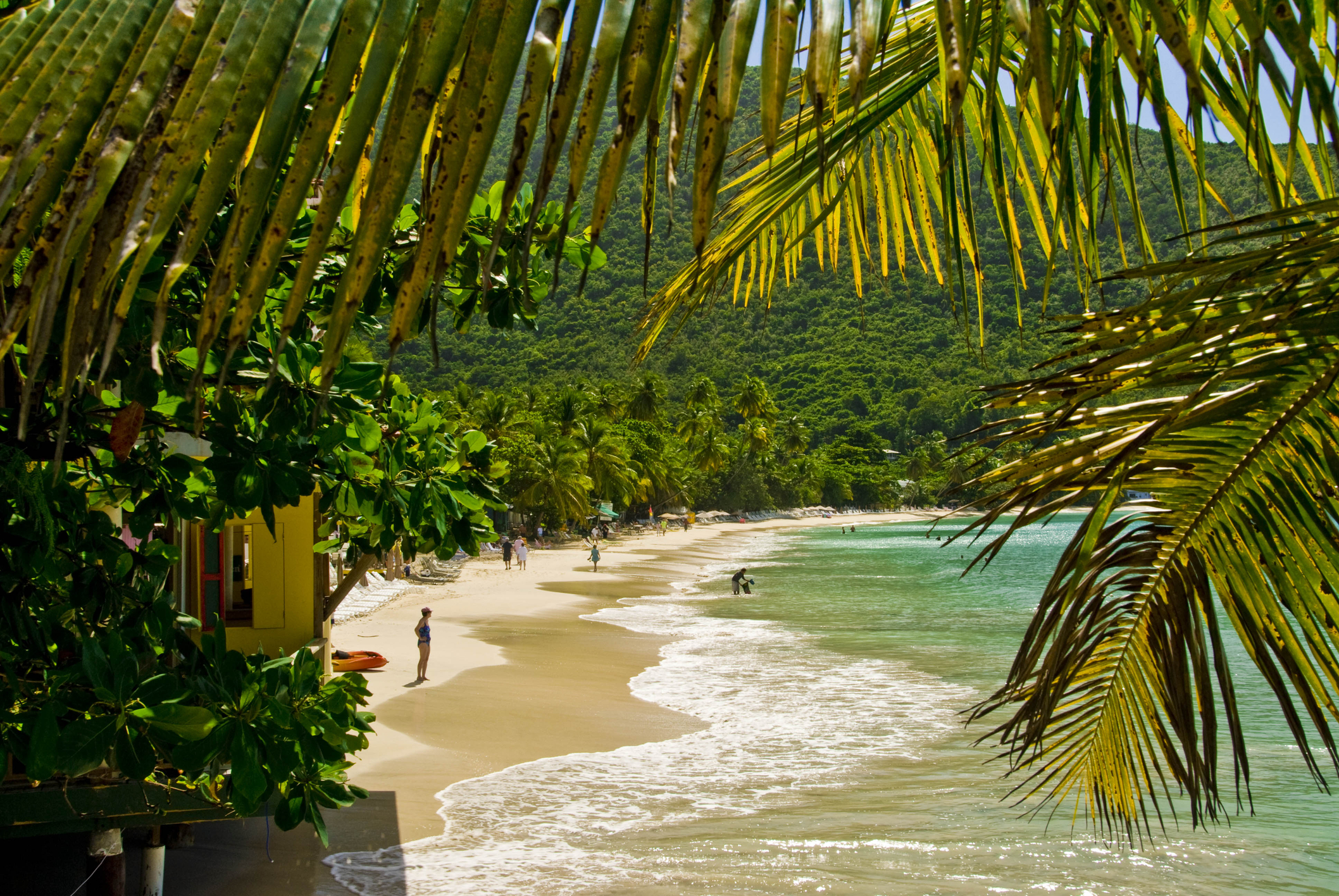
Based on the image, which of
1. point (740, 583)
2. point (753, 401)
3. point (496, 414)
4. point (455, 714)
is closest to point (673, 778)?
point (455, 714)

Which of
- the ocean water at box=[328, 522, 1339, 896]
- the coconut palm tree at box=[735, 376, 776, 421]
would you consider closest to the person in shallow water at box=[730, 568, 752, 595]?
the ocean water at box=[328, 522, 1339, 896]

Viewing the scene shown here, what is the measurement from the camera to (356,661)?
1330cm

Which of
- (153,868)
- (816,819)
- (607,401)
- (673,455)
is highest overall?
(607,401)

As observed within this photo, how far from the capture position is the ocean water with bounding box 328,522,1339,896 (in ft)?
24.3

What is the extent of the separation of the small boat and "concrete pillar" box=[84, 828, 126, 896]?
680cm

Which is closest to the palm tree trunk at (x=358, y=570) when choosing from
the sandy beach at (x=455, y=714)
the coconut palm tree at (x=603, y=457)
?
the sandy beach at (x=455, y=714)

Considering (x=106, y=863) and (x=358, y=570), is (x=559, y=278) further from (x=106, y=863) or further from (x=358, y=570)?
(x=106, y=863)

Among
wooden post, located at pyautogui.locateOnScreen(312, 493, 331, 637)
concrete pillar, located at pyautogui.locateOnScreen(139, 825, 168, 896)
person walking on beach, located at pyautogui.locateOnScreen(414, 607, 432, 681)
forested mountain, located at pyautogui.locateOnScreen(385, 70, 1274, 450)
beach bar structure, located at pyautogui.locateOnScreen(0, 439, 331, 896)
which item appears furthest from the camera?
forested mountain, located at pyautogui.locateOnScreen(385, 70, 1274, 450)

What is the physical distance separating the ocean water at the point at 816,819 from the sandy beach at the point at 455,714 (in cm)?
36

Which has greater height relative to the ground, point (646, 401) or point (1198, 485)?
point (646, 401)

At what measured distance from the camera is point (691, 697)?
47.3 feet

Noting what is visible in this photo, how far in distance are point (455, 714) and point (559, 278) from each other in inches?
477

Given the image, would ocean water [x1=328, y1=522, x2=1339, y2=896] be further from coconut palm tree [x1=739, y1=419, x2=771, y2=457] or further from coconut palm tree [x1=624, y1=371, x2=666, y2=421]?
coconut palm tree [x1=739, y1=419, x2=771, y2=457]

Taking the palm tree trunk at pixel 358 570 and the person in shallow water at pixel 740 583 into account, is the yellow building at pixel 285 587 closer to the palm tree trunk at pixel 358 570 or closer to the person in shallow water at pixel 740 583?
the palm tree trunk at pixel 358 570
